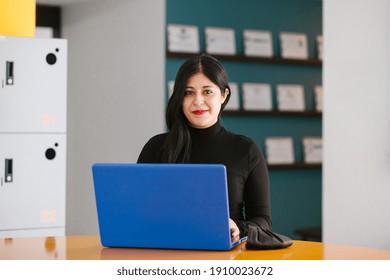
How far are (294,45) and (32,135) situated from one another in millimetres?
3165

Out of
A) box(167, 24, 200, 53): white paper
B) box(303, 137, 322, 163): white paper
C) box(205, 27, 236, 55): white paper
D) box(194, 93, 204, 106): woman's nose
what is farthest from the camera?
box(303, 137, 322, 163): white paper

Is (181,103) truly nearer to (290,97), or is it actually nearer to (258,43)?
(258,43)

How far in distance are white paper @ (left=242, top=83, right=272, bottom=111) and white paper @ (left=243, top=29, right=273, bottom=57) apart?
28 centimetres

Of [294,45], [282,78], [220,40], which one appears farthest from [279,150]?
[220,40]

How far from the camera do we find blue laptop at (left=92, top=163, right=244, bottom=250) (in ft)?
6.71

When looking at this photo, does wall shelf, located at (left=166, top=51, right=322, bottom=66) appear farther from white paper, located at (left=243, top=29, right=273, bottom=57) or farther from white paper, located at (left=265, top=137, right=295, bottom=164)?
white paper, located at (left=265, top=137, right=295, bottom=164)

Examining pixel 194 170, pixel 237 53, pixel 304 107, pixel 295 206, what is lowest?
pixel 295 206

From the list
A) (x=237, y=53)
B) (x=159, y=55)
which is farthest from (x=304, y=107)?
(x=159, y=55)

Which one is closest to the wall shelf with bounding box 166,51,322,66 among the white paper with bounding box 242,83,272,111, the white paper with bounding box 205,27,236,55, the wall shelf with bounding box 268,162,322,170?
the white paper with bounding box 205,27,236,55

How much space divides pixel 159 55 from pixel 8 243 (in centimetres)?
355

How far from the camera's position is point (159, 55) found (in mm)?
5777

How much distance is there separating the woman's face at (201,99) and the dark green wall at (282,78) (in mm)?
3355

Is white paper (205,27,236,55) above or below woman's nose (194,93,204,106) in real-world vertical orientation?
above
